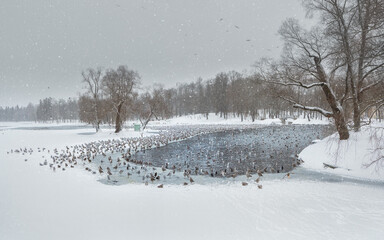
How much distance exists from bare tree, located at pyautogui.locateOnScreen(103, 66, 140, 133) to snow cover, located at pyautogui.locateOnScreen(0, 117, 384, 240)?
21.9 meters

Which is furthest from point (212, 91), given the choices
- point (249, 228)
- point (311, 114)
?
point (249, 228)

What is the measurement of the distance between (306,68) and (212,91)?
71.1 m

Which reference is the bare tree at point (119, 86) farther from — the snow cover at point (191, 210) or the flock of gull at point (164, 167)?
the snow cover at point (191, 210)

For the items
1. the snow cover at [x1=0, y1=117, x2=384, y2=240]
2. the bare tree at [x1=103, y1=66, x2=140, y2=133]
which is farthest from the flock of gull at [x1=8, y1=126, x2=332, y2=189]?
the bare tree at [x1=103, y1=66, x2=140, y2=133]

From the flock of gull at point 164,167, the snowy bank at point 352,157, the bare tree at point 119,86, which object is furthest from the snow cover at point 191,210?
the bare tree at point 119,86

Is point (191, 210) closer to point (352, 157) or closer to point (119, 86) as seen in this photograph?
point (352, 157)

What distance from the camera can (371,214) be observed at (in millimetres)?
6555

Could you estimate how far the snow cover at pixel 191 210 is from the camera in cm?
563

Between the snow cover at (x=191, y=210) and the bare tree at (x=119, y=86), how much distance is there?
72.0 feet

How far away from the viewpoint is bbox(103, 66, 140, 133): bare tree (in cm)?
3206

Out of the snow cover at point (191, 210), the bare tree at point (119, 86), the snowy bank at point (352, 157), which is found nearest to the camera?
the snow cover at point (191, 210)

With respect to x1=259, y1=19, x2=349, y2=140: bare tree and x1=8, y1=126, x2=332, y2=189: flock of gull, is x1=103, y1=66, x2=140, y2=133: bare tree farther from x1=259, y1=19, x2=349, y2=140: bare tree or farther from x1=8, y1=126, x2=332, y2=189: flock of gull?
x1=259, y1=19, x2=349, y2=140: bare tree

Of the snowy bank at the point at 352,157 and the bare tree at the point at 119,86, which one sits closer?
the snowy bank at the point at 352,157

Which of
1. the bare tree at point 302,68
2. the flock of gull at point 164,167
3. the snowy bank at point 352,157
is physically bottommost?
the flock of gull at point 164,167
